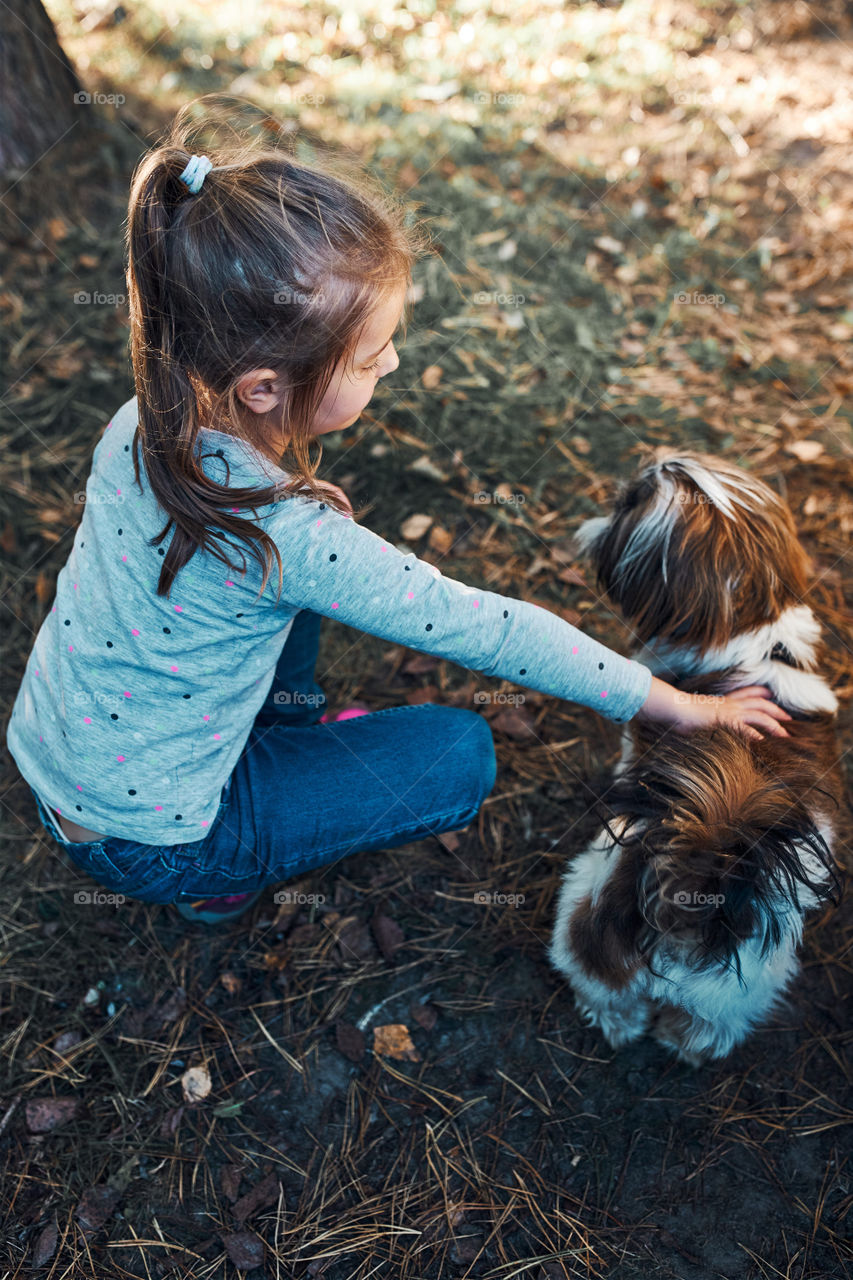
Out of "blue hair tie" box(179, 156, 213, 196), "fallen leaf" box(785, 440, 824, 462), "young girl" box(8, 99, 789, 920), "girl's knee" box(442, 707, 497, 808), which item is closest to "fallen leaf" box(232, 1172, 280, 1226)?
"young girl" box(8, 99, 789, 920)

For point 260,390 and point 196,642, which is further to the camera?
point 196,642

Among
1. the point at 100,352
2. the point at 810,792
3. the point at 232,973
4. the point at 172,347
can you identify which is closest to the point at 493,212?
the point at 100,352

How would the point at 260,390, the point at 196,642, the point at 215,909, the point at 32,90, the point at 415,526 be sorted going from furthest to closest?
the point at 32,90 → the point at 415,526 → the point at 215,909 → the point at 196,642 → the point at 260,390

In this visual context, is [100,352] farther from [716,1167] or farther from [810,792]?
[716,1167]

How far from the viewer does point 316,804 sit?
2100mm

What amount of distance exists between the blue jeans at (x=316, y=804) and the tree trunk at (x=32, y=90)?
10.4 ft

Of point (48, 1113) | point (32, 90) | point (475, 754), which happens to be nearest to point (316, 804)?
point (475, 754)

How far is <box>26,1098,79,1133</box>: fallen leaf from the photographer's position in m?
2.12

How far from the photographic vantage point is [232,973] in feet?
7.78

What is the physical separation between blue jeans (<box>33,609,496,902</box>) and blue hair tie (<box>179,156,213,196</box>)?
1300 millimetres

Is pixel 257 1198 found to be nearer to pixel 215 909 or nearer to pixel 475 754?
pixel 215 909

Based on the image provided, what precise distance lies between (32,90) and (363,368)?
10.3 ft

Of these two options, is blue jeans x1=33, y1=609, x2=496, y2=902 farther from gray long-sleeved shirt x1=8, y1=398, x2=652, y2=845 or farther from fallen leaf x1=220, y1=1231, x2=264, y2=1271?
fallen leaf x1=220, y1=1231, x2=264, y2=1271

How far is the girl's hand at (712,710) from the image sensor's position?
196 cm
